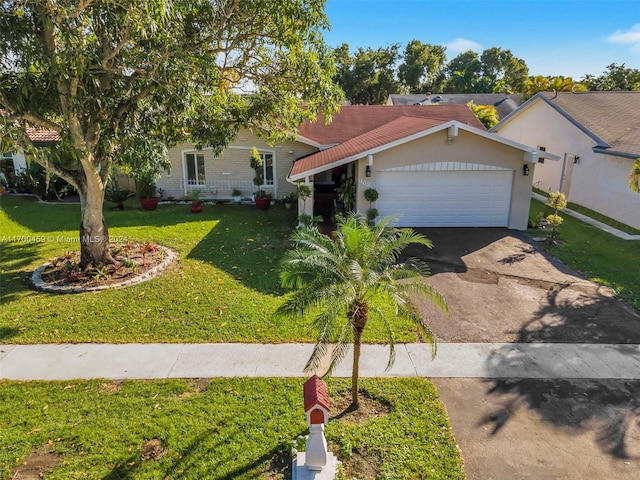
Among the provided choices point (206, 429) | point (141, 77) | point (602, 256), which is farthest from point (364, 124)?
point (206, 429)

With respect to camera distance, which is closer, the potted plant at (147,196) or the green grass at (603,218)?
the green grass at (603,218)

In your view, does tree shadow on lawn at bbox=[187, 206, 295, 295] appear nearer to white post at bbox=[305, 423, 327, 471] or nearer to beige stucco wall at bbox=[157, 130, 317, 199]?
beige stucco wall at bbox=[157, 130, 317, 199]

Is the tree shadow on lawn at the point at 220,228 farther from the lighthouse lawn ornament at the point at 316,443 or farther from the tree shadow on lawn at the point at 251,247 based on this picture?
the lighthouse lawn ornament at the point at 316,443

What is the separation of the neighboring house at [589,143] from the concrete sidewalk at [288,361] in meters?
11.2

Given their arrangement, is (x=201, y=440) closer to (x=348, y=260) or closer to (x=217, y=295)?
(x=348, y=260)

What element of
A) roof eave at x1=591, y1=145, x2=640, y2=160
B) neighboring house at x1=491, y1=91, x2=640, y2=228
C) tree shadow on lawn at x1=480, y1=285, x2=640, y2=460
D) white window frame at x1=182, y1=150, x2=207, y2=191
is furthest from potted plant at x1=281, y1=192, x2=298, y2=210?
neighboring house at x1=491, y1=91, x2=640, y2=228

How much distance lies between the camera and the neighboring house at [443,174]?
14336 mm

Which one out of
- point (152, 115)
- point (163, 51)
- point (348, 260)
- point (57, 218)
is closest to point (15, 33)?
point (163, 51)

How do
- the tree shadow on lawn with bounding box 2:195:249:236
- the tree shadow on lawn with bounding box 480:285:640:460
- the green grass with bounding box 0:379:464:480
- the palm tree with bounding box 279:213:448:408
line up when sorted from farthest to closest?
the tree shadow on lawn with bounding box 2:195:249:236 → the tree shadow on lawn with bounding box 480:285:640:460 → the palm tree with bounding box 279:213:448:408 → the green grass with bounding box 0:379:464:480

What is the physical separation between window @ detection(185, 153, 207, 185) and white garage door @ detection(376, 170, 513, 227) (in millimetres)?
9104

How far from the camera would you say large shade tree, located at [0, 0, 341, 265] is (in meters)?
8.00

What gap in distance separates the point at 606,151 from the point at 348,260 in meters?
15.8

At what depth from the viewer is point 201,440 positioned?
546 cm

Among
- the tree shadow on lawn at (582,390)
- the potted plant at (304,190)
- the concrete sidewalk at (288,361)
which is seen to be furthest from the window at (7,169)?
the tree shadow on lawn at (582,390)
